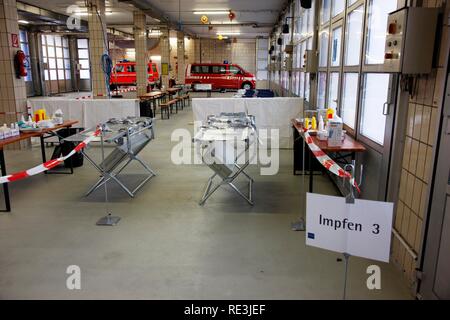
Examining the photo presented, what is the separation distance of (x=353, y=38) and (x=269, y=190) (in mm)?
2201

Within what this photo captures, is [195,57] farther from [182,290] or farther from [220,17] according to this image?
[182,290]

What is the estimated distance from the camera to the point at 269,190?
16.3 ft

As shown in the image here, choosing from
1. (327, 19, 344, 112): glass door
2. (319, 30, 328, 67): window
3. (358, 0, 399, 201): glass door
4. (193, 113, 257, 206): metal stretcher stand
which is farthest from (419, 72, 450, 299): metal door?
(319, 30, 328, 67): window

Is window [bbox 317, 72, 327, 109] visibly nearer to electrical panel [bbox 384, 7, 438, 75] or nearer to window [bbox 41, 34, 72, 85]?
electrical panel [bbox 384, 7, 438, 75]

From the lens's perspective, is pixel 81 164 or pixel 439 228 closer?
pixel 439 228

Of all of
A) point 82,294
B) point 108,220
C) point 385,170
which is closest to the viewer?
point 82,294

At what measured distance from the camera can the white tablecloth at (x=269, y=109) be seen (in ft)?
23.6

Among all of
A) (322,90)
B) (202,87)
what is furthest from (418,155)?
(202,87)

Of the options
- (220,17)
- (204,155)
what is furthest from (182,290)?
(220,17)

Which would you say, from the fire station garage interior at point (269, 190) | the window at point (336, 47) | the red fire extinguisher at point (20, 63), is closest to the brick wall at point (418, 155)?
the fire station garage interior at point (269, 190)

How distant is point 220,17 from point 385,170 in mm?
13827

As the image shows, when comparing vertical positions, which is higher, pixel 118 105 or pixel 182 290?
pixel 118 105
